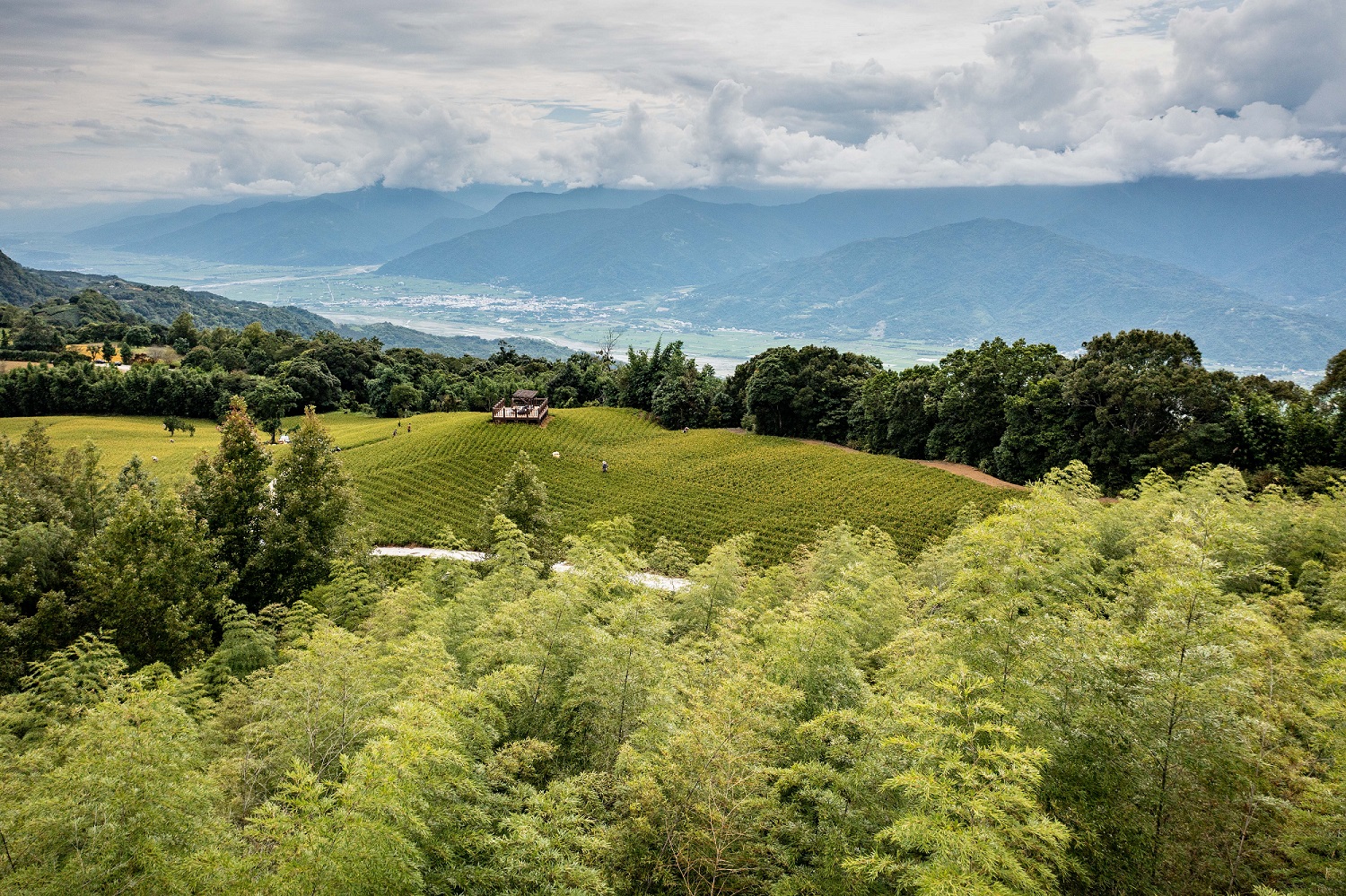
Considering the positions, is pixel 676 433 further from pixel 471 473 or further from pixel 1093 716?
pixel 1093 716

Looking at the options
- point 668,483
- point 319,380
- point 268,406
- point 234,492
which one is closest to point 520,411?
point 668,483

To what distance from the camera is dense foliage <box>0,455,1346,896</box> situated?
7.21 meters

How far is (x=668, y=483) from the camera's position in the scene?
4512 cm

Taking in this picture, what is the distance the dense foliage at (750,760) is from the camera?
721cm

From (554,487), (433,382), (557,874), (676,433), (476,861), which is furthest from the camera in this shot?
(433,382)

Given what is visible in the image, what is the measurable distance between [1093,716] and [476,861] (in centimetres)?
841

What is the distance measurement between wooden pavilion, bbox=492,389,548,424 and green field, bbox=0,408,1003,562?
1326mm

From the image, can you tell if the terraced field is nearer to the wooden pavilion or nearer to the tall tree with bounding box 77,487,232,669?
the wooden pavilion

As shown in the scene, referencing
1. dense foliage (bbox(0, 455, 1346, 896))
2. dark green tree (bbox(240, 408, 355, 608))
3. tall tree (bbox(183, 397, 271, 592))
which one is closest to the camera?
dense foliage (bbox(0, 455, 1346, 896))

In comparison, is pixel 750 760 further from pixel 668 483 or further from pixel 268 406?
pixel 268 406

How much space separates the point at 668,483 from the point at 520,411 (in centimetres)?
1859

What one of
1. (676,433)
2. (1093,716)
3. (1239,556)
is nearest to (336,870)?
(1093,716)

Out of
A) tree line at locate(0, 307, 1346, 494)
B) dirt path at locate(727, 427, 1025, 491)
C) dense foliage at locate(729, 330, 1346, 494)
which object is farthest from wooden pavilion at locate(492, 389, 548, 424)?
dirt path at locate(727, 427, 1025, 491)

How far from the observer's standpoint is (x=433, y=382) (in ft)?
277
